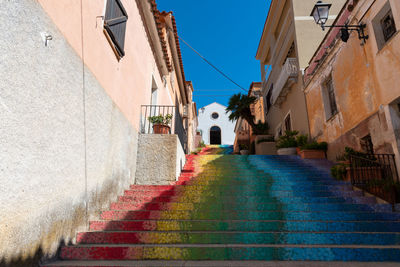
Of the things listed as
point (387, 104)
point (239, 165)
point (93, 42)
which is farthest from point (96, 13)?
point (387, 104)

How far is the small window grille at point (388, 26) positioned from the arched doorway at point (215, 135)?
1125 inches

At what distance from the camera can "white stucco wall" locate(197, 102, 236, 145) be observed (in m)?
34.1

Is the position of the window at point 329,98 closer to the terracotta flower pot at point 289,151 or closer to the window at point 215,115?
the terracotta flower pot at point 289,151

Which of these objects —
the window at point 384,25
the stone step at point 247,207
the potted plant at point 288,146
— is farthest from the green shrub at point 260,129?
the stone step at point 247,207

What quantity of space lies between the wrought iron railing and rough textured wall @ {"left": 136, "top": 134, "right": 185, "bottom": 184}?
3.97m

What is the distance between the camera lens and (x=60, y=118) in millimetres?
3230

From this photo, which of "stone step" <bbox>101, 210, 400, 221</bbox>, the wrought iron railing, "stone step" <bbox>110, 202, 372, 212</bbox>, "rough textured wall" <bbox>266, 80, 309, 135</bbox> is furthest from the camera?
"rough textured wall" <bbox>266, 80, 309, 135</bbox>

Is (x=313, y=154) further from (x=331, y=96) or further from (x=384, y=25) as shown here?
(x=384, y=25)

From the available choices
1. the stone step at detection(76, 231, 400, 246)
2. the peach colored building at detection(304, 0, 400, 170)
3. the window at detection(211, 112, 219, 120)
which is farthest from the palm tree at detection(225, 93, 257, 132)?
the window at detection(211, 112, 219, 120)

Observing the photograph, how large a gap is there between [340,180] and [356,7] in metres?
4.54

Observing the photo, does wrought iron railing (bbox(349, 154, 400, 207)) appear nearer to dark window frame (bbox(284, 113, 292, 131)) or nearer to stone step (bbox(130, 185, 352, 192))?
stone step (bbox(130, 185, 352, 192))

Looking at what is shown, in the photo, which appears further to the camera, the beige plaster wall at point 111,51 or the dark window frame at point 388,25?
the dark window frame at point 388,25

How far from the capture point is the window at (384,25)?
18.2ft

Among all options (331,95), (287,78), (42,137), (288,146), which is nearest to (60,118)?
(42,137)
